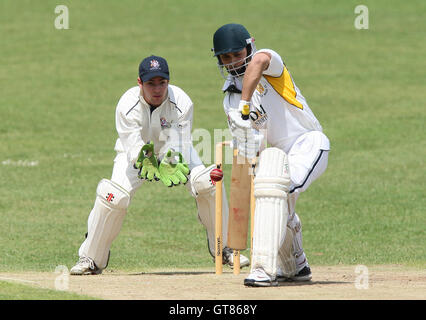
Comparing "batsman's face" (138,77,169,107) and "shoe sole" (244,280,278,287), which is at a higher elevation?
"batsman's face" (138,77,169,107)

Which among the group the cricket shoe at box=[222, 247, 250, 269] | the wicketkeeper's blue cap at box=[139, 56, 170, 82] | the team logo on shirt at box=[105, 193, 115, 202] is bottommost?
the cricket shoe at box=[222, 247, 250, 269]

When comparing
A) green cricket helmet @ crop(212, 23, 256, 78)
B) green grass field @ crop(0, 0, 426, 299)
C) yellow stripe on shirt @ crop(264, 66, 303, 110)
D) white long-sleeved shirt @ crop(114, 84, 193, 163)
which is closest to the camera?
green cricket helmet @ crop(212, 23, 256, 78)

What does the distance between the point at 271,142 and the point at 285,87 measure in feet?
1.74

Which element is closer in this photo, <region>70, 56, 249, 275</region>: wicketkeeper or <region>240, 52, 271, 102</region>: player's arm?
<region>240, 52, 271, 102</region>: player's arm

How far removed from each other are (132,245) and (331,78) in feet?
49.1

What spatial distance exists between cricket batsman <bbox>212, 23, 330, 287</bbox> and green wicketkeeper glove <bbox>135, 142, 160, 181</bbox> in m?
1.43

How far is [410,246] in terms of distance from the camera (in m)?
11.1

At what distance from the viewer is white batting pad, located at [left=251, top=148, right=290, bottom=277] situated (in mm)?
6609

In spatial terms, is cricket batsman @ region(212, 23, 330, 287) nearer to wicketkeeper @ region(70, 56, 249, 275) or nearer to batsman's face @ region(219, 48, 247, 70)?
batsman's face @ region(219, 48, 247, 70)

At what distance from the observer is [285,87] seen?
718 cm

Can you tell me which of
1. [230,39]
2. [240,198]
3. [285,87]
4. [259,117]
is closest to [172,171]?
[240,198]

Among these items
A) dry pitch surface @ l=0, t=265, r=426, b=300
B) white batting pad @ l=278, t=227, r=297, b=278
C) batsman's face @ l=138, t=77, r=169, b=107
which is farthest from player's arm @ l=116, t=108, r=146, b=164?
white batting pad @ l=278, t=227, r=297, b=278

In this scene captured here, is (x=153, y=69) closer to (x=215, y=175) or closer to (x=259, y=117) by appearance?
(x=215, y=175)
